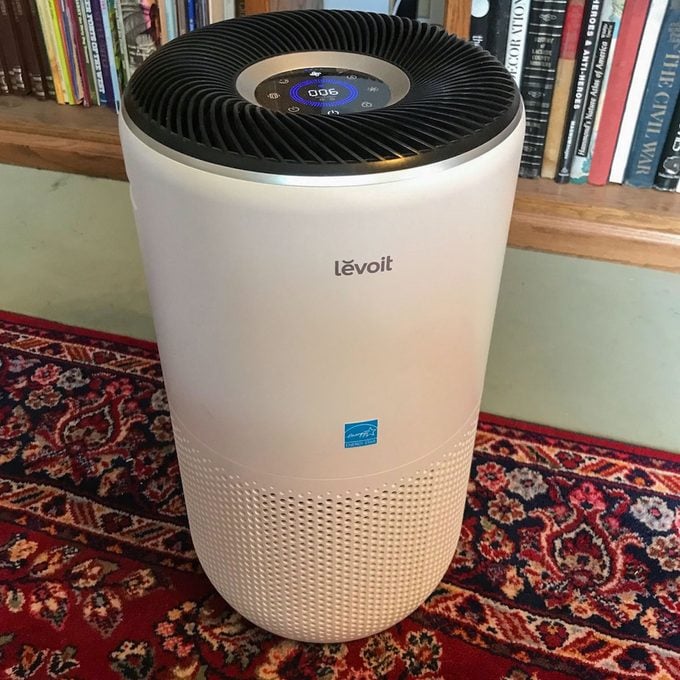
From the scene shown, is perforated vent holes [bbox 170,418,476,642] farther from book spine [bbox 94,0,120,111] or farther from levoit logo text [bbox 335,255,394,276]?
book spine [bbox 94,0,120,111]

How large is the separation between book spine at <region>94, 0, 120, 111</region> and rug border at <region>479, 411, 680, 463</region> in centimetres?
92

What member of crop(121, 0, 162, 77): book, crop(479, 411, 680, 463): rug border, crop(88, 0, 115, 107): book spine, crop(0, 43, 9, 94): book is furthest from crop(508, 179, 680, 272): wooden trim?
crop(0, 43, 9, 94): book

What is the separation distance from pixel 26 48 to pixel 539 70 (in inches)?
36.5

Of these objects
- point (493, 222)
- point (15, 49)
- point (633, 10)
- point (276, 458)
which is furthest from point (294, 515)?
point (15, 49)

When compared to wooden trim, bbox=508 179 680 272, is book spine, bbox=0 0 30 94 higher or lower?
higher

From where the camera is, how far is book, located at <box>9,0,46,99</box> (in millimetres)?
1430

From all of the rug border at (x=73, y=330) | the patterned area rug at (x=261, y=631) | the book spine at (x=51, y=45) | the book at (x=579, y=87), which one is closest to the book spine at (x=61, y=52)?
the book spine at (x=51, y=45)

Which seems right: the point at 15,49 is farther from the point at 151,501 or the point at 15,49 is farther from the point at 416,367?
the point at 416,367

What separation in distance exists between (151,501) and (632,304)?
810 millimetres

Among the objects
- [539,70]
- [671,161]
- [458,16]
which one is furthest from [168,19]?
[671,161]

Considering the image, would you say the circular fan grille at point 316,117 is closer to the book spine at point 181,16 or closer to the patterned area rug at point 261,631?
the patterned area rug at point 261,631

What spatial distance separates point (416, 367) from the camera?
608 millimetres

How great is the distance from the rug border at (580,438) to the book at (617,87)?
1.60ft

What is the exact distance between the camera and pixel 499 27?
1198 mm
